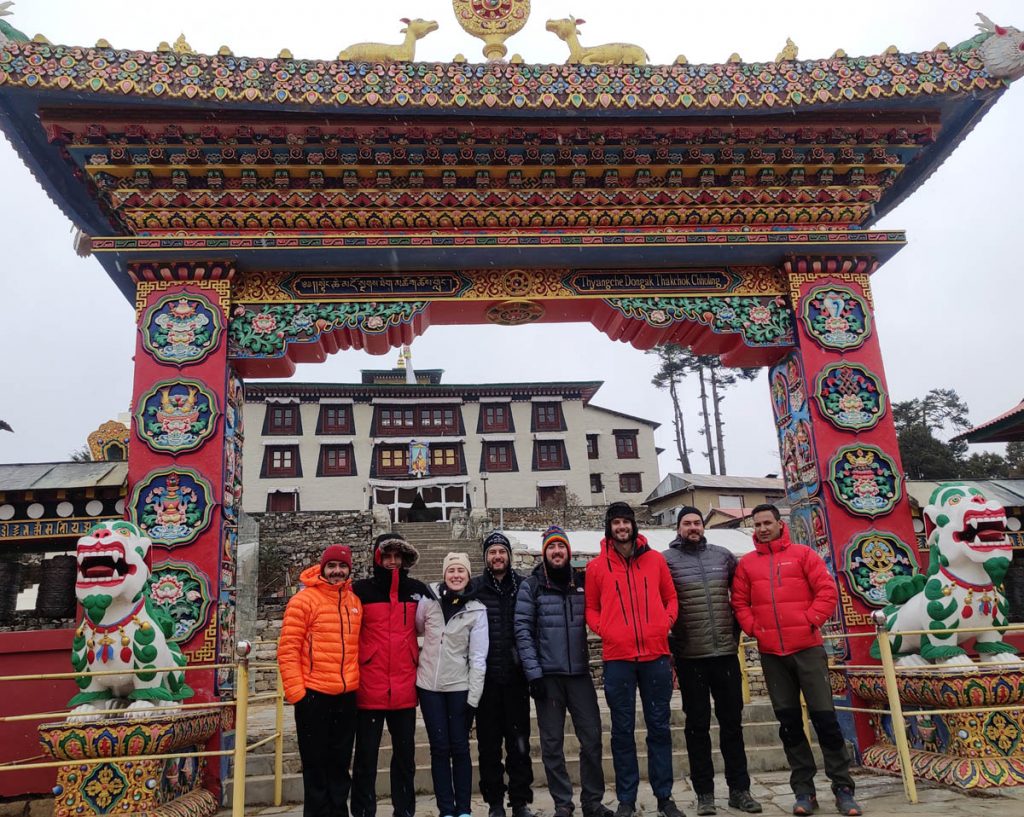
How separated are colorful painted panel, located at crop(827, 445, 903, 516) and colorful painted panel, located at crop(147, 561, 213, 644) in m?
5.00

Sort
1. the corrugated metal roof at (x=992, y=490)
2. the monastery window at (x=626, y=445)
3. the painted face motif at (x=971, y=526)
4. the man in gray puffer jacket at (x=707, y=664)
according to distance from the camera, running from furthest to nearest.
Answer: the monastery window at (x=626, y=445), the corrugated metal roof at (x=992, y=490), the painted face motif at (x=971, y=526), the man in gray puffer jacket at (x=707, y=664)

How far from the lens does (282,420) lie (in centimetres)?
3198

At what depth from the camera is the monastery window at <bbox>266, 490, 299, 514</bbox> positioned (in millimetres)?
31266

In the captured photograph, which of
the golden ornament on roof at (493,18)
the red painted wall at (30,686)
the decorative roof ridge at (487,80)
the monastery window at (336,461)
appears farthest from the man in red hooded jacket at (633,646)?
the monastery window at (336,461)

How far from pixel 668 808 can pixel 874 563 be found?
9.62ft

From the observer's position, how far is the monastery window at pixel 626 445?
35156mm

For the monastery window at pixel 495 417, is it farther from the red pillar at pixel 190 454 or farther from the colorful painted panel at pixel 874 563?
the colorful painted panel at pixel 874 563

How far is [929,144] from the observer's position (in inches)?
274

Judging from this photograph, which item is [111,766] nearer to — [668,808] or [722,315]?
[668,808]

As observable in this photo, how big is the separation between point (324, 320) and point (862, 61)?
5.10m

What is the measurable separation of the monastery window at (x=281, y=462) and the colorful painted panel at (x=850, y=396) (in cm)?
2772

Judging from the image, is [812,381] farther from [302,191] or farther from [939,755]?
[302,191]

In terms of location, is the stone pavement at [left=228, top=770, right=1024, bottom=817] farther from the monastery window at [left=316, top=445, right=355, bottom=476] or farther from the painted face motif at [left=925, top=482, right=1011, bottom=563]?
the monastery window at [left=316, top=445, right=355, bottom=476]

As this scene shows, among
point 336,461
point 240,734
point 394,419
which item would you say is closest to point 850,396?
point 240,734
